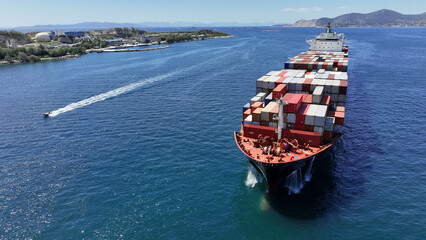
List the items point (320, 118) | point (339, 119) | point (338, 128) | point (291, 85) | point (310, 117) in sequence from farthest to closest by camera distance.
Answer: point (291, 85)
point (338, 128)
point (339, 119)
point (310, 117)
point (320, 118)

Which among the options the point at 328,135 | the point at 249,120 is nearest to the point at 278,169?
the point at 249,120

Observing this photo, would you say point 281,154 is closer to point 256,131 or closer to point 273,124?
point 273,124

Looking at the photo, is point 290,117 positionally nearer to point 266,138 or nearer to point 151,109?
point 266,138

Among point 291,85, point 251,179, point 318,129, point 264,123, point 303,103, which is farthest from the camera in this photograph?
point 291,85

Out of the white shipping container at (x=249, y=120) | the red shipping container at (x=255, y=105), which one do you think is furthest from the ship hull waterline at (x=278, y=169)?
the red shipping container at (x=255, y=105)

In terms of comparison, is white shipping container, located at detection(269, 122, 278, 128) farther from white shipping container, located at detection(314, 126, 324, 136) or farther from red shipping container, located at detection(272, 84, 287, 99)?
red shipping container, located at detection(272, 84, 287, 99)

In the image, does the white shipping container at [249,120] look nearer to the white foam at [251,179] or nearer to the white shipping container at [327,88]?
the white foam at [251,179]
